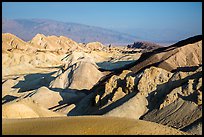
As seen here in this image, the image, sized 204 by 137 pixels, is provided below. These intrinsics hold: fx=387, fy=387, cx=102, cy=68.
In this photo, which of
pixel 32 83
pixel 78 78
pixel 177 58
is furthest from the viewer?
pixel 32 83

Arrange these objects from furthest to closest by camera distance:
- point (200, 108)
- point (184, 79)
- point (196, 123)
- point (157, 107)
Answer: point (184, 79), point (157, 107), point (200, 108), point (196, 123)

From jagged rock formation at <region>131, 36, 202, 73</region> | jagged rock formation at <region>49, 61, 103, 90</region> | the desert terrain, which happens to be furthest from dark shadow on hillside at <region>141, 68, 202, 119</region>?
jagged rock formation at <region>49, 61, 103, 90</region>

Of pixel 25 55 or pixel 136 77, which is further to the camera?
pixel 25 55

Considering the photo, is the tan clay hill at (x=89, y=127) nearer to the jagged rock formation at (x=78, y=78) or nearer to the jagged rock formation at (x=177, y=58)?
the jagged rock formation at (x=177, y=58)

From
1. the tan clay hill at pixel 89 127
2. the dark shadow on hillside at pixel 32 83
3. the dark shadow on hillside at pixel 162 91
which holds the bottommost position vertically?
the dark shadow on hillside at pixel 32 83

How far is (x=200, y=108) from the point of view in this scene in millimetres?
23531

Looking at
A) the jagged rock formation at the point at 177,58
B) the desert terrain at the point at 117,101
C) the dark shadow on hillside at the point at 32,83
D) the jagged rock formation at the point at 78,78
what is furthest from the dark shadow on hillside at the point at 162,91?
the dark shadow on hillside at the point at 32,83

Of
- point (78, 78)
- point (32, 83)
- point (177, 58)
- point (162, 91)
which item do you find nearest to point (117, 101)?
point (162, 91)

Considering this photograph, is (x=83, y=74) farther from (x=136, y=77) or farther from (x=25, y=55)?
(x=25, y=55)

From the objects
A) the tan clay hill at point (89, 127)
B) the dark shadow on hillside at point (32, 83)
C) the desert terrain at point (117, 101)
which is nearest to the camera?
the tan clay hill at point (89, 127)

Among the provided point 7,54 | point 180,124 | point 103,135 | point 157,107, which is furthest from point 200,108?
point 7,54

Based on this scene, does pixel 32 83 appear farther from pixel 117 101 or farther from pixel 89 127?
pixel 89 127

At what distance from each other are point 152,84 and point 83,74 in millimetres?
14957

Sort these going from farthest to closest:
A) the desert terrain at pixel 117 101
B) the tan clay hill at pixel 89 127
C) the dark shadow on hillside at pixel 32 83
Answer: the dark shadow on hillside at pixel 32 83 < the desert terrain at pixel 117 101 < the tan clay hill at pixel 89 127
